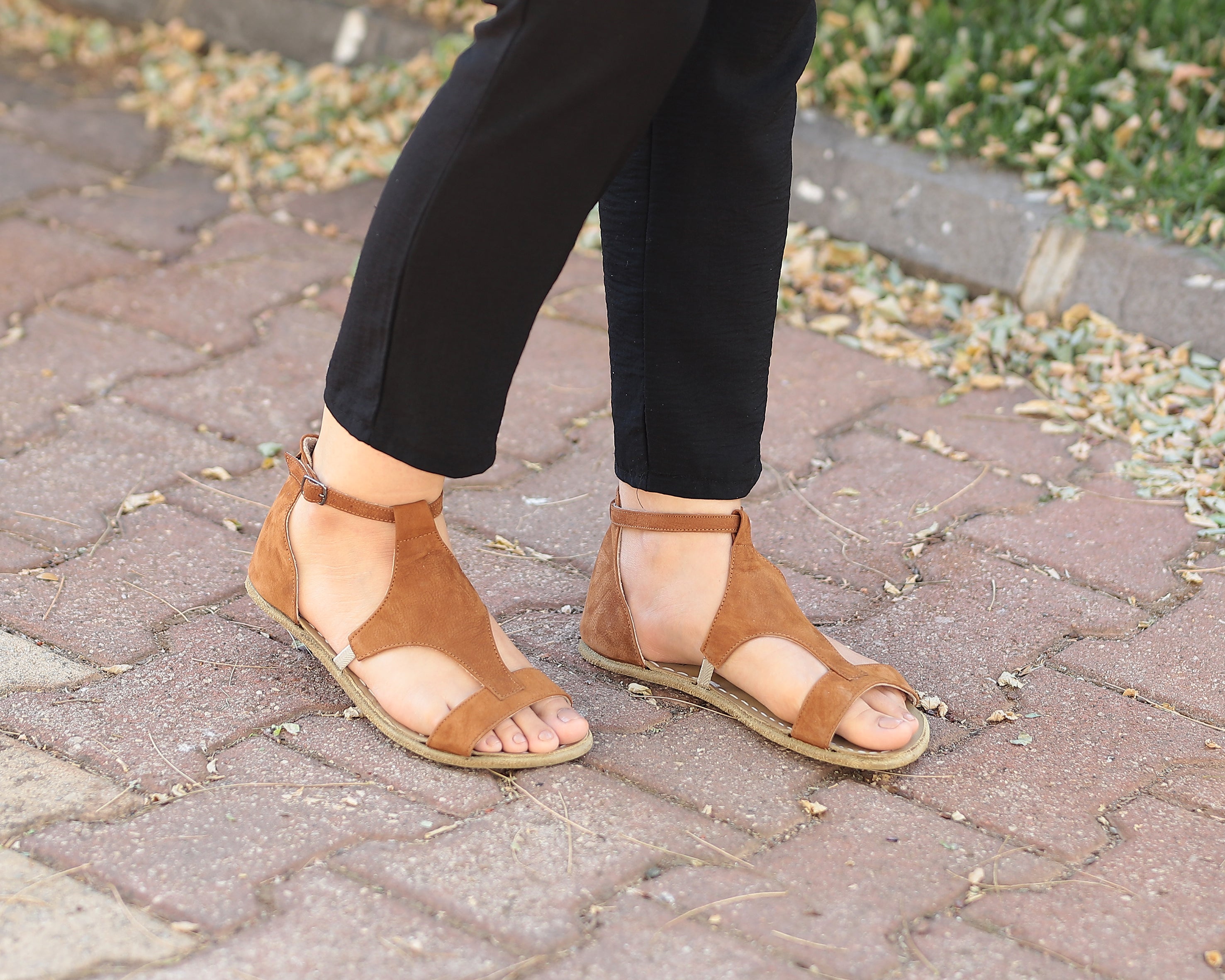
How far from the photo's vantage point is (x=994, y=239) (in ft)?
8.34

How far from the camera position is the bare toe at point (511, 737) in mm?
1285

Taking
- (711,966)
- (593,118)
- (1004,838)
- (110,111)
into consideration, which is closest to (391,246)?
(593,118)

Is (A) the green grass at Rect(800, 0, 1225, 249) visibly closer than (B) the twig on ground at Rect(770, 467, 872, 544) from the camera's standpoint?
No

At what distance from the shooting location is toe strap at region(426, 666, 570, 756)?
4.21 feet

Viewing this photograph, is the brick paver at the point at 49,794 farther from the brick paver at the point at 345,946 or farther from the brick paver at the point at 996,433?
the brick paver at the point at 996,433

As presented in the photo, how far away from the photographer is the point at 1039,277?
248 centimetres

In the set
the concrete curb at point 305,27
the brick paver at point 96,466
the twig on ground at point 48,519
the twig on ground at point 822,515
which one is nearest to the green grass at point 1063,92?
the twig on ground at point 822,515

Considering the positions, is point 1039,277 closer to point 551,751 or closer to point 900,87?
point 900,87

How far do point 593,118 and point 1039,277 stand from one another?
1.59 meters

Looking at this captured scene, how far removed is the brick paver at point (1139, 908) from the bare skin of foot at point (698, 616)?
Result: 22 cm

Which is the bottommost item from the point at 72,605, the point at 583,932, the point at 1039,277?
the point at 72,605

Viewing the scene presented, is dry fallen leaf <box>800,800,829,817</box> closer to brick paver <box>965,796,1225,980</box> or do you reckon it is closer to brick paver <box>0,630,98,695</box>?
brick paver <box>965,796,1225,980</box>

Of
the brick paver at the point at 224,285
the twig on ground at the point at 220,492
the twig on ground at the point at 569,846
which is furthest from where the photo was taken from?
the brick paver at the point at 224,285

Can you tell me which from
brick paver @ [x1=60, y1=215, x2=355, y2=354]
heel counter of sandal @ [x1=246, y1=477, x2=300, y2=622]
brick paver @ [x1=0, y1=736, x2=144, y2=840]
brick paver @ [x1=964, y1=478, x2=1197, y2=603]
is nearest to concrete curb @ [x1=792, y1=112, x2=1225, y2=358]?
brick paver @ [x1=964, y1=478, x2=1197, y2=603]
